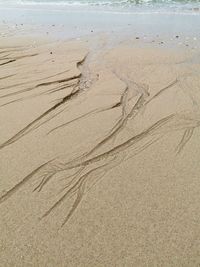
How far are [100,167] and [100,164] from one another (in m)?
0.05

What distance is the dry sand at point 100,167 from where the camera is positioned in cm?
252

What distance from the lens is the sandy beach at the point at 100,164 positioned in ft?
8.27

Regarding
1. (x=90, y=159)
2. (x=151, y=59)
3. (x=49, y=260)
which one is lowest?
(x=49, y=260)

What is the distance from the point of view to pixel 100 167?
10.9 ft

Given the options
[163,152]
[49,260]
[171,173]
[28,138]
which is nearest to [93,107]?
[28,138]

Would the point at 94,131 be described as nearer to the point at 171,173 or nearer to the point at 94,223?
the point at 171,173

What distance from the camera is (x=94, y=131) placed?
3.96m

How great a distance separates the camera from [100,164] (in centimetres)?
337

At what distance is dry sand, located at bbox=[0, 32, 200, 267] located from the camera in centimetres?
252

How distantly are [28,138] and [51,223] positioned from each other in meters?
1.40

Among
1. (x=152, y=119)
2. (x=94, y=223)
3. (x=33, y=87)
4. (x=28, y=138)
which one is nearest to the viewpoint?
(x=94, y=223)

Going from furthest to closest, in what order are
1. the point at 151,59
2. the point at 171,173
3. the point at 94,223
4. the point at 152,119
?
the point at 151,59 < the point at 152,119 < the point at 171,173 < the point at 94,223

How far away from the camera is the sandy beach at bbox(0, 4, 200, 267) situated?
→ 99.2 inches

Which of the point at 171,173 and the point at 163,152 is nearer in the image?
the point at 171,173
